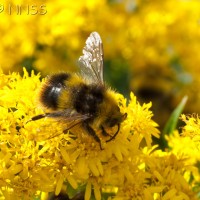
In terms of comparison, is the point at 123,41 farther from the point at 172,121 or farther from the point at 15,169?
the point at 15,169

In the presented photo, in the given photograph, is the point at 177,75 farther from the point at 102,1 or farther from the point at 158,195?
the point at 158,195

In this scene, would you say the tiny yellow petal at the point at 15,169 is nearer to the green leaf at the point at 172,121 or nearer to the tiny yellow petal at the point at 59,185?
the tiny yellow petal at the point at 59,185

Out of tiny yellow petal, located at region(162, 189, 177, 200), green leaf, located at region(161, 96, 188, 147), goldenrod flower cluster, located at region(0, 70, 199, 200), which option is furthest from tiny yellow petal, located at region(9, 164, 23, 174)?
green leaf, located at region(161, 96, 188, 147)

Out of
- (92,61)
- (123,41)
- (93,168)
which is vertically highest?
(123,41)

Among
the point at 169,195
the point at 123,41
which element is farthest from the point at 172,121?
the point at 123,41

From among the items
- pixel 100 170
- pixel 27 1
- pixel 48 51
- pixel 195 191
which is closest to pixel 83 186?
pixel 100 170
